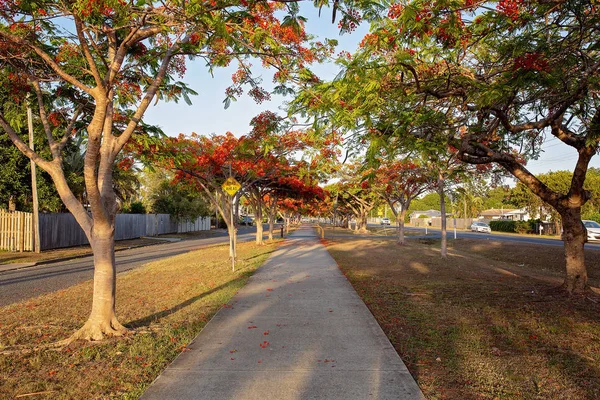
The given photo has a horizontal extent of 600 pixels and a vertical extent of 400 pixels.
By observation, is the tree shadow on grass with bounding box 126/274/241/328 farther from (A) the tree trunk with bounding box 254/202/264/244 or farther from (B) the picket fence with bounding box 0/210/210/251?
(B) the picket fence with bounding box 0/210/210/251

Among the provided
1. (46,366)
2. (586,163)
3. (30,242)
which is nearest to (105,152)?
(46,366)

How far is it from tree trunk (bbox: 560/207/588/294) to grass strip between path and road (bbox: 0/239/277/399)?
6623 millimetres

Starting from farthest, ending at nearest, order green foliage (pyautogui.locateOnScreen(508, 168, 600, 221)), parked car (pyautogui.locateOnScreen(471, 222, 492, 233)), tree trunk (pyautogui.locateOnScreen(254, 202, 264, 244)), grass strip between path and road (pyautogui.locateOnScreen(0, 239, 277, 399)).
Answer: parked car (pyautogui.locateOnScreen(471, 222, 492, 233)) → green foliage (pyautogui.locateOnScreen(508, 168, 600, 221)) → tree trunk (pyautogui.locateOnScreen(254, 202, 264, 244)) → grass strip between path and road (pyautogui.locateOnScreen(0, 239, 277, 399))

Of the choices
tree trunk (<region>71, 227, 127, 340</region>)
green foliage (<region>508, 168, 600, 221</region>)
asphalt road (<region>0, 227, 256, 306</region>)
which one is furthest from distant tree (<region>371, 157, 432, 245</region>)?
green foliage (<region>508, 168, 600, 221</region>)

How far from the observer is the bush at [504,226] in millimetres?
44594

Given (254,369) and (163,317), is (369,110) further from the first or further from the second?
(163,317)

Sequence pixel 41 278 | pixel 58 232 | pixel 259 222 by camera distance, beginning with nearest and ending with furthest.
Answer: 1. pixel 41 278
2. pixel 58 232
3. pixel 259 222

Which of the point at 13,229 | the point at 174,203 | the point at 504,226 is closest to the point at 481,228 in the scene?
the point at 504,226

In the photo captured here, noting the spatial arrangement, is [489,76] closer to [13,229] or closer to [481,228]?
[13,229]

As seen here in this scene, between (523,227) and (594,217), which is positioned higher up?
(594,217)

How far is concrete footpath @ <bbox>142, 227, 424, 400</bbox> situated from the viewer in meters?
3.85

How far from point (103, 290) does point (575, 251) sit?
8179mm

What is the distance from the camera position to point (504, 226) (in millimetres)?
46812

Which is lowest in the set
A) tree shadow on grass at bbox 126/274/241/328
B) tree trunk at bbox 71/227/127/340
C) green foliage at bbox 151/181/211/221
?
tree shadow on grass at bbox 126/274/241/328
